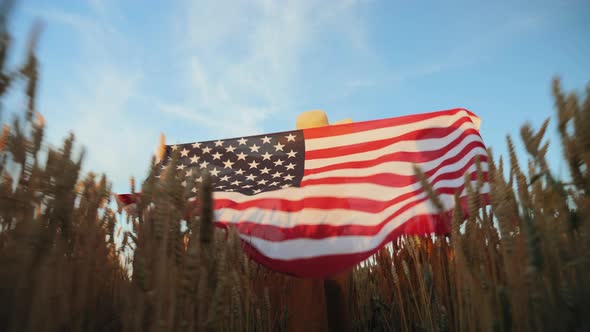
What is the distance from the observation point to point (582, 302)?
864 millimetres

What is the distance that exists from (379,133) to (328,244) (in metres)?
1.50

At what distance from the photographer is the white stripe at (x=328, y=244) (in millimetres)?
2742

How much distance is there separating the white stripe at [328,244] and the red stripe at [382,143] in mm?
988

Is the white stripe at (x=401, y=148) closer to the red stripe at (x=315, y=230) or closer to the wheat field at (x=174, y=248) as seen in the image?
the red stripe at (x=315, y=230)

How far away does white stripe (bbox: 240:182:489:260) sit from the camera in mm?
2742

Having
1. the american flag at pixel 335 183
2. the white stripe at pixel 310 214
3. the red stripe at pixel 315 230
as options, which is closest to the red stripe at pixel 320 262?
the american flag at pixel 335 183

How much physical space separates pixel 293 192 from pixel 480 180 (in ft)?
7.73

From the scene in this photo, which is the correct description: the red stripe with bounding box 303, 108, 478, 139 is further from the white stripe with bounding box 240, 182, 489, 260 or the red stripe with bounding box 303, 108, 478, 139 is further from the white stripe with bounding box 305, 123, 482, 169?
the white stripe with bounding box 240, 182, 489, 260

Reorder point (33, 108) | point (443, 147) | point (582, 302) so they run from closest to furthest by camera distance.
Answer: point (582, 302), point (33, 108), point (443, 147)

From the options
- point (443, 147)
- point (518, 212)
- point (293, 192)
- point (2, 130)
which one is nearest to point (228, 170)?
point (293, 192)

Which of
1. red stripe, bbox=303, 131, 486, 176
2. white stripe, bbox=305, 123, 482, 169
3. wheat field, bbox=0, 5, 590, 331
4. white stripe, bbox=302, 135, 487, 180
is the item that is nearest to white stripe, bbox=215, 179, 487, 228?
white stripe, bbox=302, 135, 487, 180

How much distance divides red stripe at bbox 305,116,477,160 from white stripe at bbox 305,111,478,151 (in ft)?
0.11

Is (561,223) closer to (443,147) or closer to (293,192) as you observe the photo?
(293,192)

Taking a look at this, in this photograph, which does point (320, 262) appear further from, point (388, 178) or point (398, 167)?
point (398, 167)
